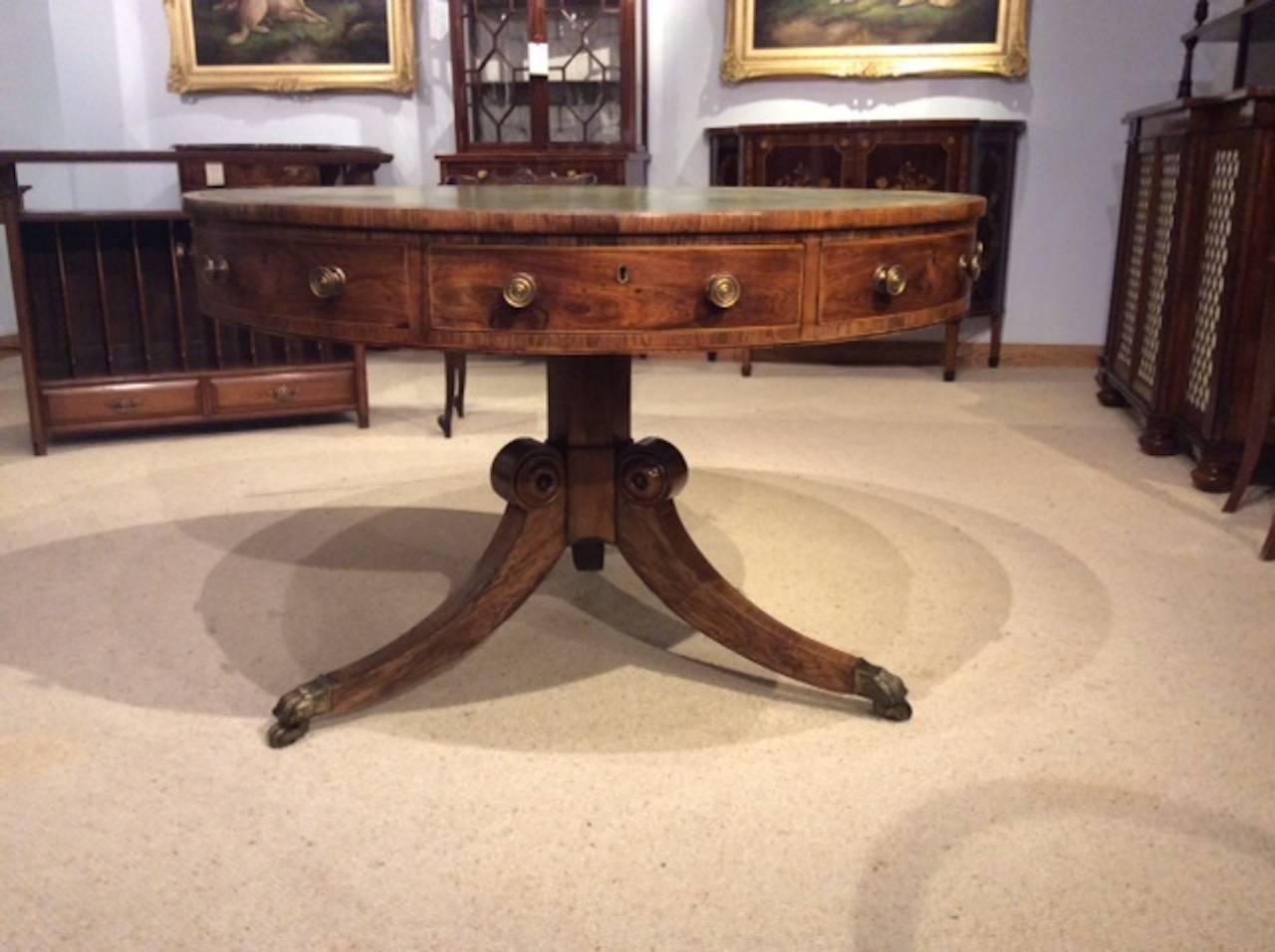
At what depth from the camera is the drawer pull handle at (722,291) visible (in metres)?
1.39

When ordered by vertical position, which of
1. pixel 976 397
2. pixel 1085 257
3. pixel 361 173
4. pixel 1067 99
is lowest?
pixel 976 397

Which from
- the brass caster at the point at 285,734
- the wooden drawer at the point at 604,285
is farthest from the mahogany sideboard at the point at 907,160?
the brass caster at the point at 285,734

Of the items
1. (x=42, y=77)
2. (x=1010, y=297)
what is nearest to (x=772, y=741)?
(x=1010, y=297)

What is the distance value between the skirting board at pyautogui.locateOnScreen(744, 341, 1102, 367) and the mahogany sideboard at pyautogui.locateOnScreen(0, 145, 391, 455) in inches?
79.9

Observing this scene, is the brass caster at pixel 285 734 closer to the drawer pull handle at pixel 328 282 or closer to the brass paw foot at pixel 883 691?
the drawer pull handle at pixel 328 282

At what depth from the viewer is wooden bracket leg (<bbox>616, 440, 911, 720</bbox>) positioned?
5.94ft

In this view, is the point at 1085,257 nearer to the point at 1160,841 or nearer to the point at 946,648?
the point at 946,648

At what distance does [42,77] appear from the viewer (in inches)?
203

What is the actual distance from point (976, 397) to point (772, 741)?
2.91 metres

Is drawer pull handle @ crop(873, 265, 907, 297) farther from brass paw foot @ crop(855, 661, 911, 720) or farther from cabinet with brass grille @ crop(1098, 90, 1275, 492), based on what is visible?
cabinet with brass grille @ crop(1098, 90, 1275, 492)

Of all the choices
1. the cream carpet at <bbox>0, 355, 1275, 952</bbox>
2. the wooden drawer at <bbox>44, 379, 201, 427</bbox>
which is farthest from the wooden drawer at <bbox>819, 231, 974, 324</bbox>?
the wooden drawer at <bbox>44, 379, 201, 427</bbox>

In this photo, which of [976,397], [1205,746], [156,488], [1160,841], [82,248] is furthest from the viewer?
[976,397]

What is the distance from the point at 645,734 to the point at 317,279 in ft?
2.70

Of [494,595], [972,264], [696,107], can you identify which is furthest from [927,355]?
[494,595]
